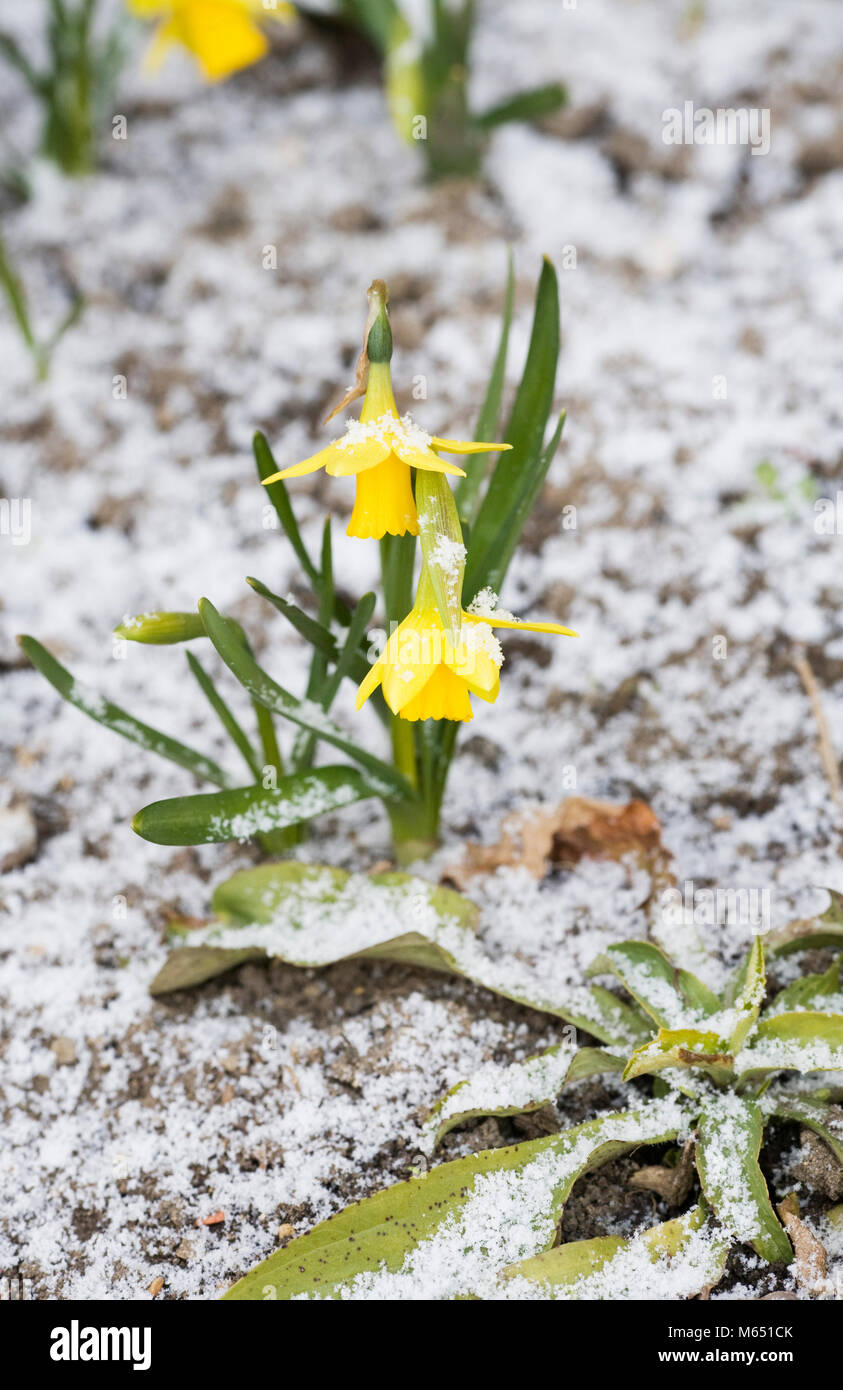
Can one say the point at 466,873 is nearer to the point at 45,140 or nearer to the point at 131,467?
the point at 131,467

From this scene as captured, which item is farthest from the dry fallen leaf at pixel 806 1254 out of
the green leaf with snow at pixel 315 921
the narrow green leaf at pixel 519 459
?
the narrow green leaf at pixel 519 459

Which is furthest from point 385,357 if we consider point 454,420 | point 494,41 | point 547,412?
point 494,41

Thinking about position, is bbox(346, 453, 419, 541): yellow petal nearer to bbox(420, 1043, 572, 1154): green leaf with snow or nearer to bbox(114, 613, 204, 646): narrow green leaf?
bbox(114, 613, 204, 646): narrow green leaf

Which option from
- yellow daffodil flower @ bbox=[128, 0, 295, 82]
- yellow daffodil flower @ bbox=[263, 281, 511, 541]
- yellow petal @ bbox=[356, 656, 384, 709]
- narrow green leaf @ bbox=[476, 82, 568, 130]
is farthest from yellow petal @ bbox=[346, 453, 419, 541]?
narrow green leaf @ bbox=[476, 82, 568, 130]

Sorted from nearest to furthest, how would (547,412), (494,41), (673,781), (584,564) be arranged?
(547,412)
(673,781)
(584,564)
(494,41)

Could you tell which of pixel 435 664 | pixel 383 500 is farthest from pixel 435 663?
pixel 383 500
